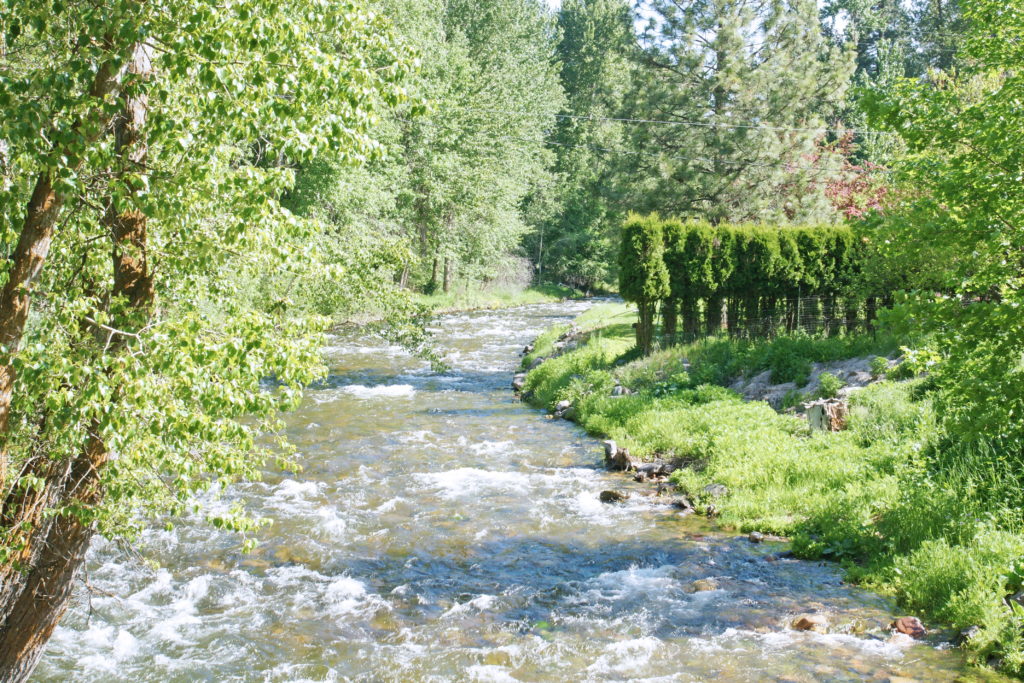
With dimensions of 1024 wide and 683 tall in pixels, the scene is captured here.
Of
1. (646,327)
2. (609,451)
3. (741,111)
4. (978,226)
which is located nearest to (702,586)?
(978,226)

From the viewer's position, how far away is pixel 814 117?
27375mm

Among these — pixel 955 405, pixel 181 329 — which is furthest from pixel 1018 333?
pixel 181 329

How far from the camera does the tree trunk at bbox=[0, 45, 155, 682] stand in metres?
5.57

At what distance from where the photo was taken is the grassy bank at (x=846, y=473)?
324 inches

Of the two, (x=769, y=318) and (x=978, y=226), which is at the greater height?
(x=978, y=226)

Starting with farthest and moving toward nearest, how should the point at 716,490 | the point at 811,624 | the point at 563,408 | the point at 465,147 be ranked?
the point at 465,147 → the point at 563,408 → the point at 716,490 → the point at 811,624

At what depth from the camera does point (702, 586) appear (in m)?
9.16

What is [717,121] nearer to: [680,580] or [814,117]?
[814,117]

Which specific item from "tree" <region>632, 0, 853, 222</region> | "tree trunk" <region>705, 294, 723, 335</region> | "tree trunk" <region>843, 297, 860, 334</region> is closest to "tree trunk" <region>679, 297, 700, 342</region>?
"tree trunk" <region>705, 294, 723, 335</region>

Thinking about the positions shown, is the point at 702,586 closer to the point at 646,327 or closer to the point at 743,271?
the point at 646,327

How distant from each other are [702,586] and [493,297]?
3734cm

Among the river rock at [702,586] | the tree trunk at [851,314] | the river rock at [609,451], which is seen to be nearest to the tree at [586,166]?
the tree trunk at [851,314]

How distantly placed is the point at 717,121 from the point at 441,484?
1870cm

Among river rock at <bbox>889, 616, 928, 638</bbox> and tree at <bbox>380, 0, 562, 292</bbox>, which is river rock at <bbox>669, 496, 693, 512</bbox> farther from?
tree at <bbox>380, 0, 562, 292</bbox>
